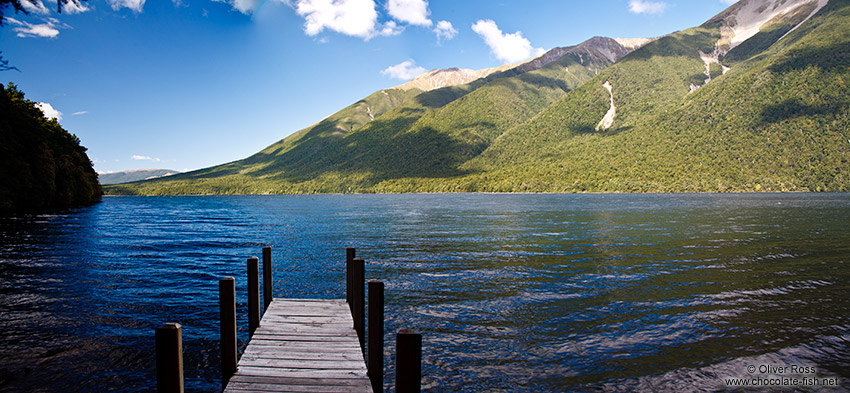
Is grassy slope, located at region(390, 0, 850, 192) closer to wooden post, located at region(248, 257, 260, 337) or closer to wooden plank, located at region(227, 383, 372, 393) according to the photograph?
wooden post, located at region(248, 257, 260, 337)

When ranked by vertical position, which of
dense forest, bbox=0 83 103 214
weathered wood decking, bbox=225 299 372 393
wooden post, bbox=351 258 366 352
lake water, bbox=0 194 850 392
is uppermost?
dense forest, bbox=0 83 103 214

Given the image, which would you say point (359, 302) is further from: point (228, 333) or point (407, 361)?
point (407, 361)

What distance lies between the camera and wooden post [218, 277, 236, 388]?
7.49 metres

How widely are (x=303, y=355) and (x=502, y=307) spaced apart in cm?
804

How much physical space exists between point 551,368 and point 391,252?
1866cm

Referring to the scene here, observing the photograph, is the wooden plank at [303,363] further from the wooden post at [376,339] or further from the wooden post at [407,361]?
the wooden post at [407,361]

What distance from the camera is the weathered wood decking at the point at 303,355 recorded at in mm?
7332

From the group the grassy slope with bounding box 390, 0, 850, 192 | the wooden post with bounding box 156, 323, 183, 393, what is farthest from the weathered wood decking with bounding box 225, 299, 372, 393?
Result: the grassy slope with bounding box 390, 0, 850, 192

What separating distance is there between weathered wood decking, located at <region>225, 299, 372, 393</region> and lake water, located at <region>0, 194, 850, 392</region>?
1.36 metres

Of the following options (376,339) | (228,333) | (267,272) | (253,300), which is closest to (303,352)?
(228,333)

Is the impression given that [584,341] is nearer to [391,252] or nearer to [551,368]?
[551,368]

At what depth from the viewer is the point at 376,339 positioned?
7660 mm

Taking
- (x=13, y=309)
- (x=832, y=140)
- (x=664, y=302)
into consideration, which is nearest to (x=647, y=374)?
(x=664, y=302)

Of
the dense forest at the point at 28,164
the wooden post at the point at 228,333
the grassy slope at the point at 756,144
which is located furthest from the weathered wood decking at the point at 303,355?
the grassy slope at the point at 756,144
